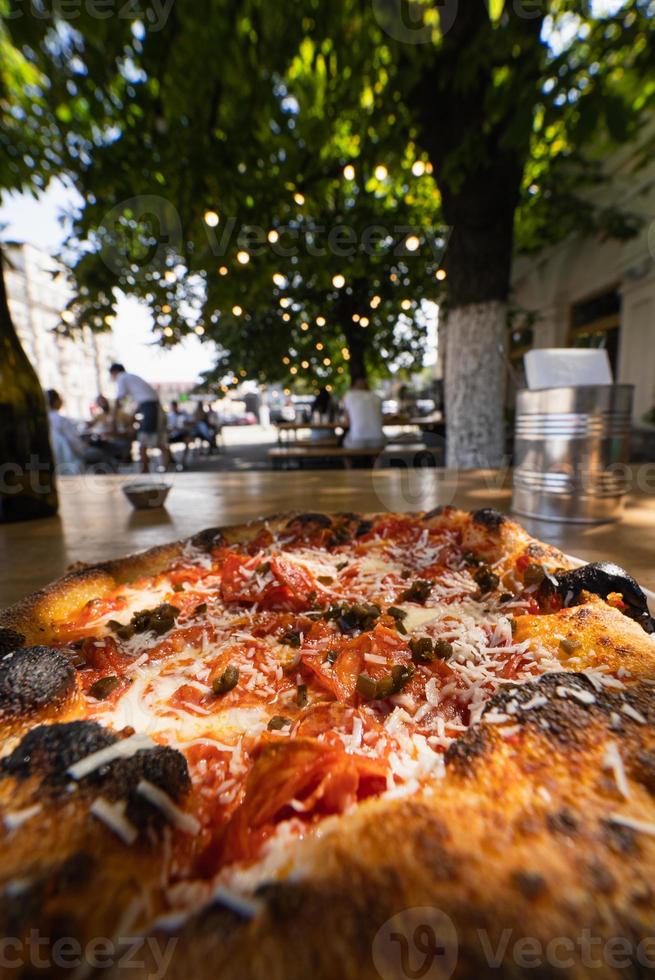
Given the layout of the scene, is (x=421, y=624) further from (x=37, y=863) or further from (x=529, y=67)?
(x=529, y=67)

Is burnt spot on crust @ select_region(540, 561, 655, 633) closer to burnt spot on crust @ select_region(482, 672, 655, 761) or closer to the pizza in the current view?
the pizza

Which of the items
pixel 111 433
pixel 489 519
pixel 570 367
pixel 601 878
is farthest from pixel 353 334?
pixel 601 878

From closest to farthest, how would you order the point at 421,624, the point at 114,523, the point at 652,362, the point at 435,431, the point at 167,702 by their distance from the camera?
the point at 167,702, the point at 421,624, the point at 114,523, the point at 652,362, the point at 435,431

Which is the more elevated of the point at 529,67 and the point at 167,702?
the point at 529,67

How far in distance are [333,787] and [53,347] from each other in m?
35.5

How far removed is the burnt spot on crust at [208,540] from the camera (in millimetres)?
1381

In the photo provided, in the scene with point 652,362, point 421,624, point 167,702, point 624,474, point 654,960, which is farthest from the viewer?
point 652,362

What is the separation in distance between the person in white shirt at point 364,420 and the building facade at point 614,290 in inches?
116

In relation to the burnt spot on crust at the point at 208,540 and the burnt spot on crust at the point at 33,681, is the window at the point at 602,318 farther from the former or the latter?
the burnt spot on crust at the point at 33,681

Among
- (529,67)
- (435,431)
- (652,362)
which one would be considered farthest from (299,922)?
(435,431)

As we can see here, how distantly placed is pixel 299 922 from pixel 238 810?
0.56 feet

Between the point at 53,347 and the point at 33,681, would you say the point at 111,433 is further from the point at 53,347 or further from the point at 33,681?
the point at 53,347

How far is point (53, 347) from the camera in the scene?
29891mm

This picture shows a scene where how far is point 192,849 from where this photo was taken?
0.48 meters
